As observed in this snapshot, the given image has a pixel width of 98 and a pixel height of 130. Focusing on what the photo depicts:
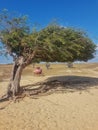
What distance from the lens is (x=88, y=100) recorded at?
67.8 ft

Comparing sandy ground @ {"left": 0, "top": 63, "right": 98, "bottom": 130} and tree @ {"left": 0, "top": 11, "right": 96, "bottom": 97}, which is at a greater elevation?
tree @ {"left": 0, "top": 11, "right": 96, "bottom": 97}

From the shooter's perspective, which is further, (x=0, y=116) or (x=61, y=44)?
(x=61, y=44)

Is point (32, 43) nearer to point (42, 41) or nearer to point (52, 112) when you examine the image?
point (42, 41)

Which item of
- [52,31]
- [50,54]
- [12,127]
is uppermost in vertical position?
[52,31]

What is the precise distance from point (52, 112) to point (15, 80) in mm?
6418

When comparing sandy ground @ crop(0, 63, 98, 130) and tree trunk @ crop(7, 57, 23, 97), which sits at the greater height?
tree trunk @ crop(7, 57, 23, 97)

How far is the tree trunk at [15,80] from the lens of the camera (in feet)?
71.9

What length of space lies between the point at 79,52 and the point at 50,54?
2260 mm

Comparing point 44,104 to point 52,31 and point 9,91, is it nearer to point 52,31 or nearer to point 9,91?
point 9,91

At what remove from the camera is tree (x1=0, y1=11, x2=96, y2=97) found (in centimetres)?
2209

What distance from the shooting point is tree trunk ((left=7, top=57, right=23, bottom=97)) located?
21.9m

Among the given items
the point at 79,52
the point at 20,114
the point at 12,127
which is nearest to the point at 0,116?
the point at 20,114

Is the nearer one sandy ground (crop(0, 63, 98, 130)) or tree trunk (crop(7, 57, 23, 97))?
sandy ground (crop(0, 63, 98, 130))

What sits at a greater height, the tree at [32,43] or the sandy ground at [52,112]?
the tree at [32,43]
